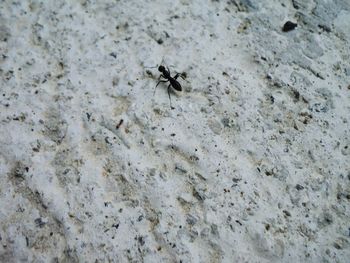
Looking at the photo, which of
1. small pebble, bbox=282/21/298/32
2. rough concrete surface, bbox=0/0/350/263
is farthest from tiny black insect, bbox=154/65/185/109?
small pebble, bbox=282/21/298/32

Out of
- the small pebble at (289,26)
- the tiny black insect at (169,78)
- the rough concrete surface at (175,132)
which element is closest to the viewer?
the rough concrete surface at (175,132)

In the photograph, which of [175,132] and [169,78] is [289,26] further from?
[175,132]

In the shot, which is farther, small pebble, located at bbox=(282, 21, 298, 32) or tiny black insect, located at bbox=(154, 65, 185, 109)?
small pebble, located at bbox=(282, 21, 298, 32)

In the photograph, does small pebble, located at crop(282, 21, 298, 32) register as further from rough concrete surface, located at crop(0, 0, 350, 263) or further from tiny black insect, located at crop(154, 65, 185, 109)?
tiny black insect, located at crop(154, 65, 185, 109)

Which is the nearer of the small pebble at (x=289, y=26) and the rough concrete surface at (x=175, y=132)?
the rough concrete surface at (x=175, y=132)

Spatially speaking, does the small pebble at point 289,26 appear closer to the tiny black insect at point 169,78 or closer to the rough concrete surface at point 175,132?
the rough concrete surface at point 175,132

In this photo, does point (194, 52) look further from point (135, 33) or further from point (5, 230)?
point (5, 230)

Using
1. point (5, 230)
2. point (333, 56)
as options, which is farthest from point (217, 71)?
point (5, 230)

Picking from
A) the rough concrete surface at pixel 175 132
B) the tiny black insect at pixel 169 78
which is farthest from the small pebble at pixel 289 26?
the tiny black insect at pixel 169 78
